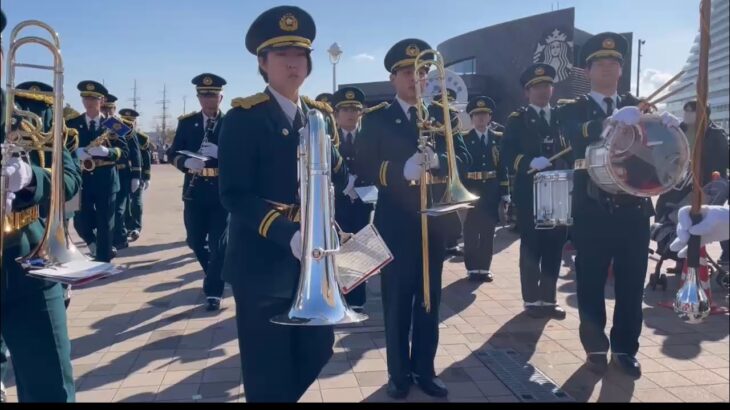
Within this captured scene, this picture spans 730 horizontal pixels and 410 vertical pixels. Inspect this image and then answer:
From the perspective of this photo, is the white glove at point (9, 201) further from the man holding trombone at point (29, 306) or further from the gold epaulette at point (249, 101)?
the gold epaulette at point (249, 101)

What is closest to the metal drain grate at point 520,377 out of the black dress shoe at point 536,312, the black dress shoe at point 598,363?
the black dress shoe at point 598,363

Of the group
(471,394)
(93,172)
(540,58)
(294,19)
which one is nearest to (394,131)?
(294,19)

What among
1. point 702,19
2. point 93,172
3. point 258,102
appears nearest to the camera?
point 702,19

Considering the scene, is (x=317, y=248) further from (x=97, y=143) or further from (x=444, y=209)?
(x=97, y=143)

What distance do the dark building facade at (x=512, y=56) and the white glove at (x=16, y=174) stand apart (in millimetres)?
12296

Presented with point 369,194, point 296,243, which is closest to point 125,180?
point 369,194

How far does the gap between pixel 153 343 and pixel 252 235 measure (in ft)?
9.49

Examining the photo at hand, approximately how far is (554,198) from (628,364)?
4.31 ft

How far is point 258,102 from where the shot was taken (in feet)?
9.40

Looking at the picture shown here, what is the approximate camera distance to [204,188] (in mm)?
6270

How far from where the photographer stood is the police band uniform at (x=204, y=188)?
20.6 ft

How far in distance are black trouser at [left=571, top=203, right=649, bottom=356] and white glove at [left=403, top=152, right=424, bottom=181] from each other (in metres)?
1.35

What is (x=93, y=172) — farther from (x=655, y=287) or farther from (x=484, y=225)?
(x=655, y=287)

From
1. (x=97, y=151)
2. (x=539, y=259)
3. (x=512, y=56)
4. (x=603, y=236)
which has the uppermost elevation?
(x=512, y=56)
